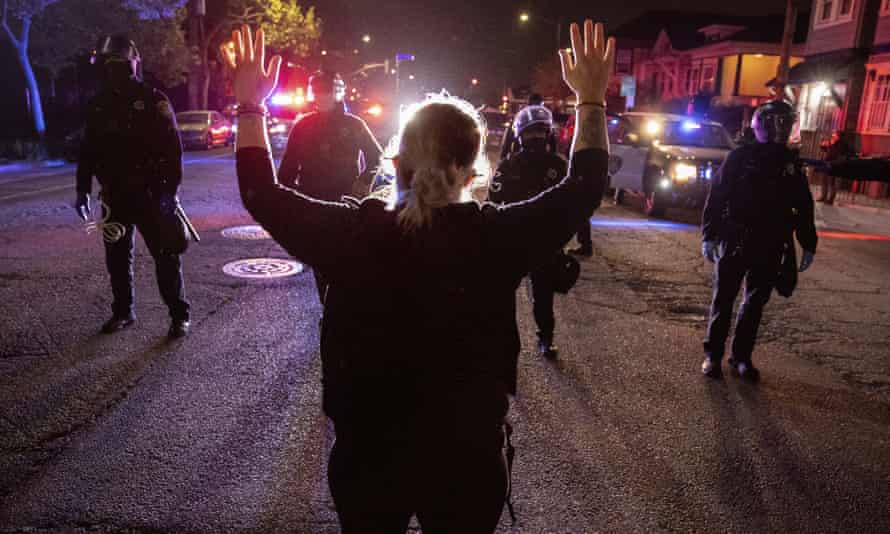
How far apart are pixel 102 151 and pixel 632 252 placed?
7.26 meters

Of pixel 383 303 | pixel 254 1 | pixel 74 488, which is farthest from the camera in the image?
pixel 254 1

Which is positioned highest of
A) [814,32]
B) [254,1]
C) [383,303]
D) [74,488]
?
[254,1]

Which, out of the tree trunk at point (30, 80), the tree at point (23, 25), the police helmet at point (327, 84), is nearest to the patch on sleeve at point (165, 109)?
the police helmet at point (327, 84)

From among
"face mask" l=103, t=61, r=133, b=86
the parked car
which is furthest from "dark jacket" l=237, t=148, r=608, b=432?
the parked car

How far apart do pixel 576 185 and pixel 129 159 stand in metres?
4.52

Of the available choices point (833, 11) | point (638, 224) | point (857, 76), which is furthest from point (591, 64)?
point (833, 11)

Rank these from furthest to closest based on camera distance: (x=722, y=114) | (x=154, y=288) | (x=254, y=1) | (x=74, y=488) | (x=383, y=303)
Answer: (x=254, y=1), (x=722, y=114), (x=154, y=288), (x=74, y=488), (x=383, y=303)

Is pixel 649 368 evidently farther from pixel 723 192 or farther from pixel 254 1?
pixel 254 1

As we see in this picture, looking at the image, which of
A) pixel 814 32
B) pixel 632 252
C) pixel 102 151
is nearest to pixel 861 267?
pixel 632 252

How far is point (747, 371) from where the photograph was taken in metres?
5.27

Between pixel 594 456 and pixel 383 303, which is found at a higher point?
pixel 383 303

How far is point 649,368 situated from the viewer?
5.39 metres

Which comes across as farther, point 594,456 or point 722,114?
point 722,114

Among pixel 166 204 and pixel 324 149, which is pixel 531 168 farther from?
pixel 166 204
